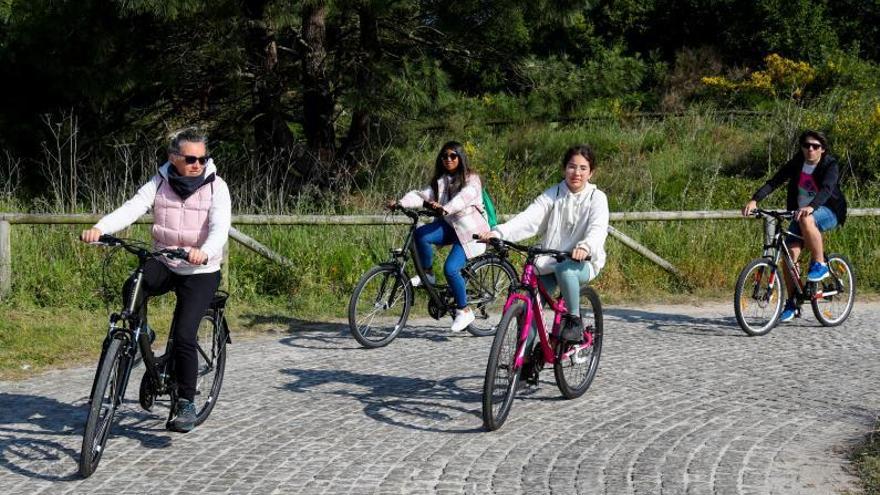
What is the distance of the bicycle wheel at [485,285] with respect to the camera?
32.5 feet

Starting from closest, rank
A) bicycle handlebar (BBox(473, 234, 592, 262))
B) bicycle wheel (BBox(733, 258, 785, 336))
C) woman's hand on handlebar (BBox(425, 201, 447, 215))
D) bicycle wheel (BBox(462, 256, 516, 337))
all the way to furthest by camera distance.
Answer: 1. bicycle handlebar (BBox(473, 234, 592, 262))
2. woman's hand on handlebar (BBox(425, 201, 447, 215))
3. bicycle wheel (BBox(462, 256, 516, 337))
4. bicycle wheel (BBox(733, 258, 785, 336))

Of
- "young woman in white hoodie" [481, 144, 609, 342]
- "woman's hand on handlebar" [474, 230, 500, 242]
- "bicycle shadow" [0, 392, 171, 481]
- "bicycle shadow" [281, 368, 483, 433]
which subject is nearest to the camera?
"bicycle shadow" [0, 392, 171, 481]

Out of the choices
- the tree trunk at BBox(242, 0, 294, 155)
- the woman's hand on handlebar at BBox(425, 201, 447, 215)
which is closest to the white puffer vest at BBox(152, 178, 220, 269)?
the woman's hand on handlebar at BBox(425, 201, 447, 215)

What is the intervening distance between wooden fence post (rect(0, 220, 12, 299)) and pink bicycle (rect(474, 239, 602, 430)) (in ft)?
17.9

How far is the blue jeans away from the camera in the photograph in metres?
9.55

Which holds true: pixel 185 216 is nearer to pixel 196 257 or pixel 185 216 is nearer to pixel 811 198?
pixel 196 257

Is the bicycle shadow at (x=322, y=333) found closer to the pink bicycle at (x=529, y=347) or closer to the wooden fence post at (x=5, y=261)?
the wooden fence post at (x=5, y=261)

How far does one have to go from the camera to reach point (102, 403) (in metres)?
5.63

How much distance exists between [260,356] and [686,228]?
6.40 m

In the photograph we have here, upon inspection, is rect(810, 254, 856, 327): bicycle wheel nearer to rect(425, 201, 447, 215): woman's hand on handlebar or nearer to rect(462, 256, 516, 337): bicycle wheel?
rect(462, 256, 516, 337): bicycle wheel

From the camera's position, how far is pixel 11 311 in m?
10.4

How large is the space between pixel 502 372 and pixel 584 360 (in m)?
1.06

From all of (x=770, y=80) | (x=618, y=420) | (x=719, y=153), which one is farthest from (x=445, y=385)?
(x=770, y=80)

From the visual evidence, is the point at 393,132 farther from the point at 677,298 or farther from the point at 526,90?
the point at 677,298
